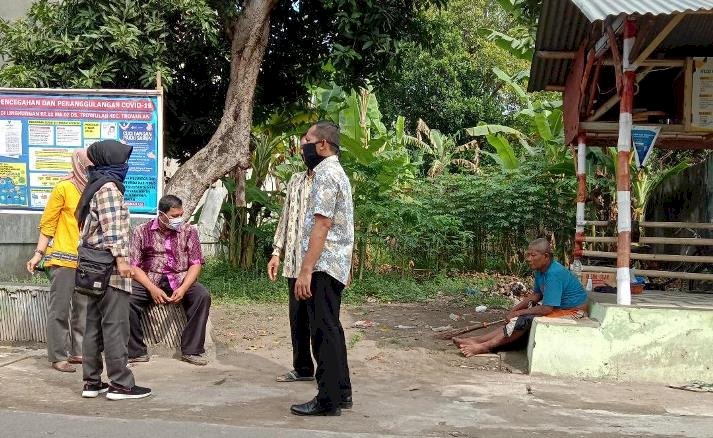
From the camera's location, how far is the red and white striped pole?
614cm

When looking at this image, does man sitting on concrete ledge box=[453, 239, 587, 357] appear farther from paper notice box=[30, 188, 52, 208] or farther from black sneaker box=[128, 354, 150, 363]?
paper notice box=[30, 188, 52, 208]

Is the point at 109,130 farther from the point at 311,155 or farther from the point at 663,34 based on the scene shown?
the point at 663,34

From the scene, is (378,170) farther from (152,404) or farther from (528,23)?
(152,404)

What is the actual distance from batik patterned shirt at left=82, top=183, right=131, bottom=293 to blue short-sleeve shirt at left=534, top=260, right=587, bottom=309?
3645 mm

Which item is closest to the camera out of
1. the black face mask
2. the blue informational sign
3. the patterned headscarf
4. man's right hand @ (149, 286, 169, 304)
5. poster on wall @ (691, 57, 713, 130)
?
the black face mask

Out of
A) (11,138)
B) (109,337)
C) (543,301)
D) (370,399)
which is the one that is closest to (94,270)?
(109,337)

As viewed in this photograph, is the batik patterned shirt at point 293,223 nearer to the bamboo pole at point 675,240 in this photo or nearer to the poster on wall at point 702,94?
the bamboo pole at point 675,240

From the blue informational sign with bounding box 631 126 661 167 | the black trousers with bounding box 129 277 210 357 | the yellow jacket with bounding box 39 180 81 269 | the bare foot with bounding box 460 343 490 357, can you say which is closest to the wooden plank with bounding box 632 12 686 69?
the blue informational sign with bounding box 631 126 661 167

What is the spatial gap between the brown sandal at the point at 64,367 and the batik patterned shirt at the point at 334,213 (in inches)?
90.0

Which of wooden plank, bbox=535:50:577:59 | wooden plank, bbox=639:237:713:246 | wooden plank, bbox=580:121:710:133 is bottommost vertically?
wooden plank, bbox=639:237:713:246

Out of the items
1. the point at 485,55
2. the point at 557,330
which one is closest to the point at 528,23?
the point at 557,330

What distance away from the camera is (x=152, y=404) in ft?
15.5

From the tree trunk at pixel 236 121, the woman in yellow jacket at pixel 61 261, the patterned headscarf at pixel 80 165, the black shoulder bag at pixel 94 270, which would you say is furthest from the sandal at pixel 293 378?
the tree trunk at pixel 236 121

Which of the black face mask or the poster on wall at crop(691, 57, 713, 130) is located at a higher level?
the poster on wall at crop(691, 57, 713, 130)
